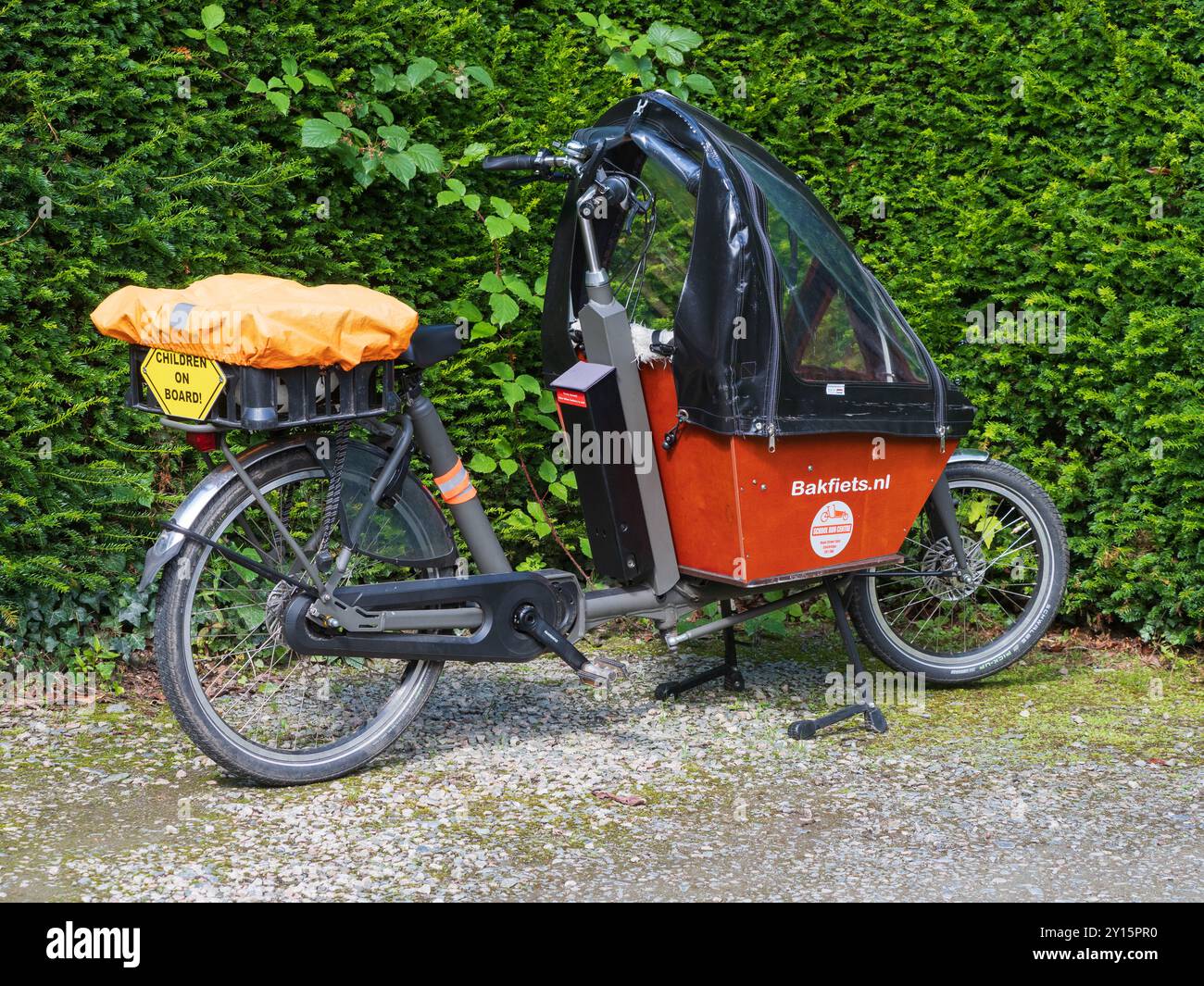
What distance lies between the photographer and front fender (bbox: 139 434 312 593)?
3.74m

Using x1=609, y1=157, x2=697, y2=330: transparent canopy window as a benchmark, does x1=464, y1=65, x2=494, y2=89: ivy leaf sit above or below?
above

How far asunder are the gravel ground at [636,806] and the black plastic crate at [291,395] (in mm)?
1098

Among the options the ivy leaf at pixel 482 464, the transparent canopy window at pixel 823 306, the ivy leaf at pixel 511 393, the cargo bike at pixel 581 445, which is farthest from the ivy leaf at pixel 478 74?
the ivy leaf at pixel 482 464

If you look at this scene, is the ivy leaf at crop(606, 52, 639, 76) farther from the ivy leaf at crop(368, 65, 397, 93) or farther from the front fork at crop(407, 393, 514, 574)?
the front fork at crop(407, 393, 514, 574)

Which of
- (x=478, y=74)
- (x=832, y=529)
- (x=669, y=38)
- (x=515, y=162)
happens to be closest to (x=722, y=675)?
(x=832, y=529)

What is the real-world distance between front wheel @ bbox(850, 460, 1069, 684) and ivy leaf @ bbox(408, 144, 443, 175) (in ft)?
6.88

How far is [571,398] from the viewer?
423 cm

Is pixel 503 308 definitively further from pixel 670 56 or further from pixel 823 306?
pixel 823 306

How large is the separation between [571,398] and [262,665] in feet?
4.28

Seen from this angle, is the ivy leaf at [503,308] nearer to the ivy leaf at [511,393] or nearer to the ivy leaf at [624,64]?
the ivy leaf at [511,393]

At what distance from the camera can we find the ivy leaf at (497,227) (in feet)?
16.4

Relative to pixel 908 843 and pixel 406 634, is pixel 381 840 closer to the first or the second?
pixel 406 634

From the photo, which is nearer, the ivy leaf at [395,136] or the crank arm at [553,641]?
the crank arm at [553,641]

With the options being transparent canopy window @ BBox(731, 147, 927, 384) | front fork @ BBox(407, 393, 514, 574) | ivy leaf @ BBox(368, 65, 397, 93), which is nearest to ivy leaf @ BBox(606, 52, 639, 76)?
ivy leaf @ BBox(368, 65, 397, 93)
